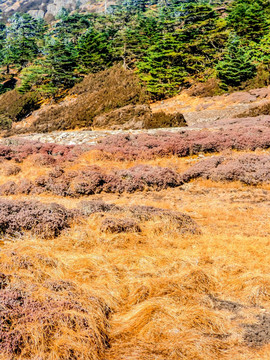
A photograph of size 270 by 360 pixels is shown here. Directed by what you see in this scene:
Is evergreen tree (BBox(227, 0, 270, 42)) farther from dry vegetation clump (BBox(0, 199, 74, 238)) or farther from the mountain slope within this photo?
the mountain slope

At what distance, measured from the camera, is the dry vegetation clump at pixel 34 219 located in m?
4.84

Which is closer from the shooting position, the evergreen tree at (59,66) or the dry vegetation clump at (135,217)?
the dry vegetation clump at (135,217)

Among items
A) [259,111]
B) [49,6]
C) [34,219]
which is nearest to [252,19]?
[259,111]

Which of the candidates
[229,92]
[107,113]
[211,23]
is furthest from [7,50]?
[229,92]

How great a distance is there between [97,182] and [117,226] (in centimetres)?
367

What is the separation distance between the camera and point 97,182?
28.0ft

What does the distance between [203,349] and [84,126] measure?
23.8m

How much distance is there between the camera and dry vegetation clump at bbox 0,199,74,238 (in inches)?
191

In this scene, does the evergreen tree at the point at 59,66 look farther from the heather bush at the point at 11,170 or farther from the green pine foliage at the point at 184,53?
the heather bush at the point at 11,170

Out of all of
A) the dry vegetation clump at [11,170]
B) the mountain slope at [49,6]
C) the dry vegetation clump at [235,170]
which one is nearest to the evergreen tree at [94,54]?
the dry vegetation clump at [11,170]

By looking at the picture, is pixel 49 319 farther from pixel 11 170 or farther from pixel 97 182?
pixel 11 170

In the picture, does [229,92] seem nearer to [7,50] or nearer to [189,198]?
[189,198]

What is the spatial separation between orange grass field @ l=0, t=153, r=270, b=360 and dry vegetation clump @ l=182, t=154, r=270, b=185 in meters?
2.70

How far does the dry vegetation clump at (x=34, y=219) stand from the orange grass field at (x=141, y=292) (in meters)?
0.18
